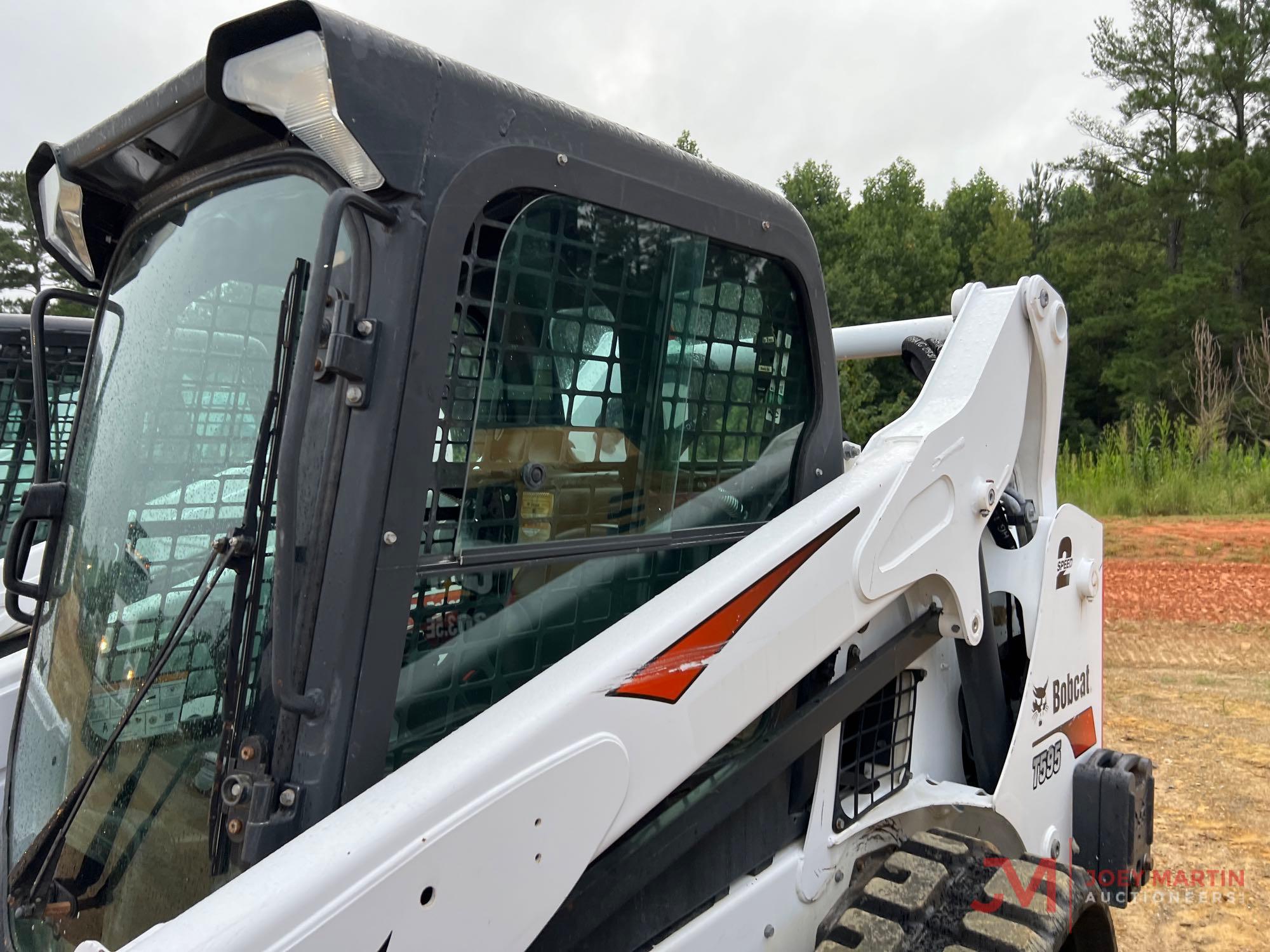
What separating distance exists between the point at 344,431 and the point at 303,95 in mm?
431

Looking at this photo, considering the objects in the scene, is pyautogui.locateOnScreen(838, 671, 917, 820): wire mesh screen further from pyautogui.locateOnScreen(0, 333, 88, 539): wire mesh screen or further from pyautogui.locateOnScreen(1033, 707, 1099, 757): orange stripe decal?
pyautogui.locateOnScreen(0, 333, 88, 539): wire mesh screen

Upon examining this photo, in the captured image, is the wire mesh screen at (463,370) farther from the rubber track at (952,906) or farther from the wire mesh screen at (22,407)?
the wire mesh screen at (22,407)

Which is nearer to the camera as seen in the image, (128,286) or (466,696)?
(466,696)

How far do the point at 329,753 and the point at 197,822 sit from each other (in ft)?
0.92

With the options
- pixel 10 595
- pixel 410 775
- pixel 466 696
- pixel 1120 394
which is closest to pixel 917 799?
pixel 466 696

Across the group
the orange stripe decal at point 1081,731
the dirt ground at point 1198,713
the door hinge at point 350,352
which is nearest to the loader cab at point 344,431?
the door hinge at point 350,352

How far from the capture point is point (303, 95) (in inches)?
48.1

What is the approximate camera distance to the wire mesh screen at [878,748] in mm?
2029

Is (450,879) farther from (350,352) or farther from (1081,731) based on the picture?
(1081,731)

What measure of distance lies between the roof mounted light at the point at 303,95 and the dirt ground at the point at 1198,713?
13.0 ft

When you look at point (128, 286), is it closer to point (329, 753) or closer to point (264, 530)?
point (264, 530)

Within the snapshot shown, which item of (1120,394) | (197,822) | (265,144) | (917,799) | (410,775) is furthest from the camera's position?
(1120,394)

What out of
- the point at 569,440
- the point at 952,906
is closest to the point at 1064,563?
the point at 952,906

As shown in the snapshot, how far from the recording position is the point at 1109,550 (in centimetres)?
1222
